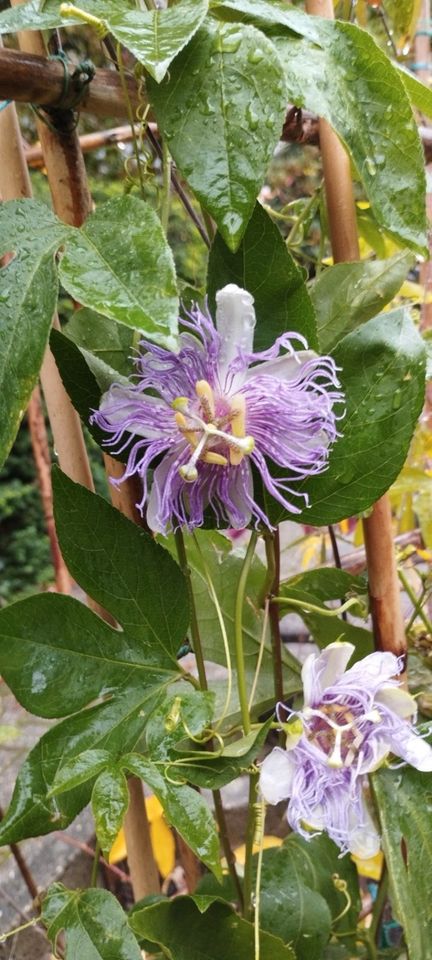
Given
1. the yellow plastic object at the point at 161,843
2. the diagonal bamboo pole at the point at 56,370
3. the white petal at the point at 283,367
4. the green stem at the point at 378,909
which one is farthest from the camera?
the yellow plastic object at the point at 161,843

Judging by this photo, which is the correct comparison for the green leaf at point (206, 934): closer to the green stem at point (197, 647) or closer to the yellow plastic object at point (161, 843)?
the green stem at point (197, 647)

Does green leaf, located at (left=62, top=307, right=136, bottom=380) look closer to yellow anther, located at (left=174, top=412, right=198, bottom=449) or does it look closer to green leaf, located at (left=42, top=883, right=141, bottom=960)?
yellow anther, located at (left=174, top=412, right=198, bottom=449)

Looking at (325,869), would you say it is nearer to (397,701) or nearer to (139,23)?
(397,701)

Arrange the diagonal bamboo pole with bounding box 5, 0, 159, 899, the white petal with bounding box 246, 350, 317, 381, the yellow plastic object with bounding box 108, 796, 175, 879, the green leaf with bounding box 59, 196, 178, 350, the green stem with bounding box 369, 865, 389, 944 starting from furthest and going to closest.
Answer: the yellow plastic object with bounding box 108, 796, 175, 879
the green stem with bounding box 369, 865, 389, 944
the diagonal bamboo pole with bounding box 5, 0, 159, 899
the white petal with bounding box 246, 350, 317, 381
the green leaf with bounding box 59, 196, 178, 350

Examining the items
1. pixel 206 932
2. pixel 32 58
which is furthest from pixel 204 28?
pixel 206 932

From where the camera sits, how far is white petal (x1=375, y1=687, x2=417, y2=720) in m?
0.43

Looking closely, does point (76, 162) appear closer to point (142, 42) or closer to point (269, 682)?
point (142, 42)

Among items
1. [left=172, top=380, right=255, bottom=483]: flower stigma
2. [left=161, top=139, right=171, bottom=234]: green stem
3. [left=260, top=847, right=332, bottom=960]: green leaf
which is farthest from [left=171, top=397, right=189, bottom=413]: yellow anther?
[left=260, top=847, right=332, bottom=960]: green leaf

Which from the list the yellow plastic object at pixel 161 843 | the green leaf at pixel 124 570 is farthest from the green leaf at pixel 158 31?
the yellow plastic object at pixel 161 843

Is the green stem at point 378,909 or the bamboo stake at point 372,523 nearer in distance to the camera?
the bamboo stake at point 372,523

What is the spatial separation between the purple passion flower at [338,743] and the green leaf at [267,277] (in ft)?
0.58

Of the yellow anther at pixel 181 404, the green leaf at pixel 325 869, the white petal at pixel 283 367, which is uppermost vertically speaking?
the white petal at pixel 283 367

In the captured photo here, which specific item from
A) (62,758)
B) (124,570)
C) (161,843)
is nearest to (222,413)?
(124,570)

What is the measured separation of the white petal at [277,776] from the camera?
412mm
